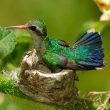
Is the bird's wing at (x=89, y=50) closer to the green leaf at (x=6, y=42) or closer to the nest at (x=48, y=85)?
the nest at (x=48, y=85)

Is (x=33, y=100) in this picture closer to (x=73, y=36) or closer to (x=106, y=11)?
(x=106, y=11)

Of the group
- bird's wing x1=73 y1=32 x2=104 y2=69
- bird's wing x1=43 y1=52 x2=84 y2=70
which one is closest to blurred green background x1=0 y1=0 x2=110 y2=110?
bird's wing x1=73 y1=32 x2=104 y2=69

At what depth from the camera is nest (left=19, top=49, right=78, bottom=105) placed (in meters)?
2.02

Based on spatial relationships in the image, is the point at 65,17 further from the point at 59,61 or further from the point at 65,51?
the point at 59,61

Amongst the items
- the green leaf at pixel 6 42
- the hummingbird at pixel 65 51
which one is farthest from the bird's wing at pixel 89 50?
the green leaf at pixel 6 42

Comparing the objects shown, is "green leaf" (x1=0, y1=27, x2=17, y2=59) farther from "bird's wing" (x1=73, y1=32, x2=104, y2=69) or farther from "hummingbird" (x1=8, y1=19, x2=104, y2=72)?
"bird's wing" (x1=73, y1=32, x2=104, y2=69)

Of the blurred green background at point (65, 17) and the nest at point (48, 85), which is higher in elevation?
the blurred green background at point (65, 17)

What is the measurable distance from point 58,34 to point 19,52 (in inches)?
42.8

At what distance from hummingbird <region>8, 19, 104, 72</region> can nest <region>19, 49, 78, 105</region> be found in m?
0.04

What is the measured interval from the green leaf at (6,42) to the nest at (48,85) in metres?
0.08

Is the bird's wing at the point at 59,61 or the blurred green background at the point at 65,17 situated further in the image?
the blurred green background at the point at 65,17

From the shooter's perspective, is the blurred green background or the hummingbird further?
the blurred green background

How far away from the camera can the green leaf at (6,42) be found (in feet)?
6.88

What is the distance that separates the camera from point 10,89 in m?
1.97
